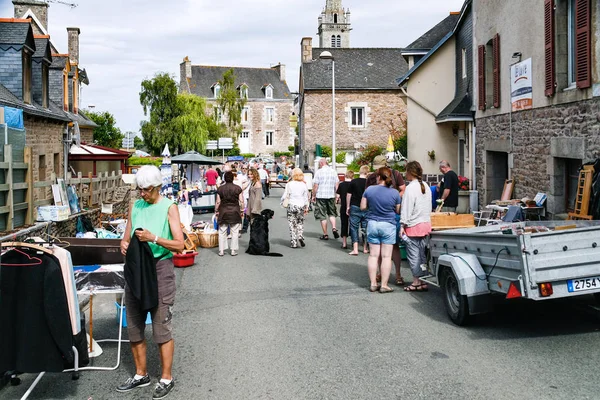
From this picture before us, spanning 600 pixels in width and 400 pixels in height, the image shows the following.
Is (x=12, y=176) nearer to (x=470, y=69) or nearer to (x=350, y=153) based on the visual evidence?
(x=470, y=69)

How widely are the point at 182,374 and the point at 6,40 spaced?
1437cm

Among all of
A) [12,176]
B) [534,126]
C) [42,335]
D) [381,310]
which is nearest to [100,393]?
[42,335]

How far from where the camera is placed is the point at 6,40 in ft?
56.8

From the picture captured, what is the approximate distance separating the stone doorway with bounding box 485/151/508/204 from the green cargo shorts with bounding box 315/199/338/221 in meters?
4.46

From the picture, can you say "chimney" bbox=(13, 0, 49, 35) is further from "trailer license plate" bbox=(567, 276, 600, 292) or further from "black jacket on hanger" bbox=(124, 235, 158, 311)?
"trailer license plate" bbox=(567, 276, 600, 292)

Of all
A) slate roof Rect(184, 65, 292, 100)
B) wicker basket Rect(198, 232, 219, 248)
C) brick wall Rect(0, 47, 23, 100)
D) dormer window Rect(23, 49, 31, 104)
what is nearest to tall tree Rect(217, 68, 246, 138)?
slate roof Rect(184, 65, 292, 100)

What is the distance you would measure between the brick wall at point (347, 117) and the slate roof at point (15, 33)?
113 feet

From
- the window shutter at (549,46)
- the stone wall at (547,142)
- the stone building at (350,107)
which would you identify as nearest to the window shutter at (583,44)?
the stone wall at (547,142)

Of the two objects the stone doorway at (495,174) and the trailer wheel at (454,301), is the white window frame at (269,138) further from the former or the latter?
the trailer wheel at (454,301)

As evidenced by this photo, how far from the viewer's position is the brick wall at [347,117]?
51.3 m

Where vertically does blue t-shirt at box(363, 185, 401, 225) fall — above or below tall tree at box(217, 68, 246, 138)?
below

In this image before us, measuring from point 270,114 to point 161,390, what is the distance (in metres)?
85.4

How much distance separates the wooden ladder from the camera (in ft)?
34.6

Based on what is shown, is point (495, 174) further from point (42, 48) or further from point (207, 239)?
point (42, 48)
